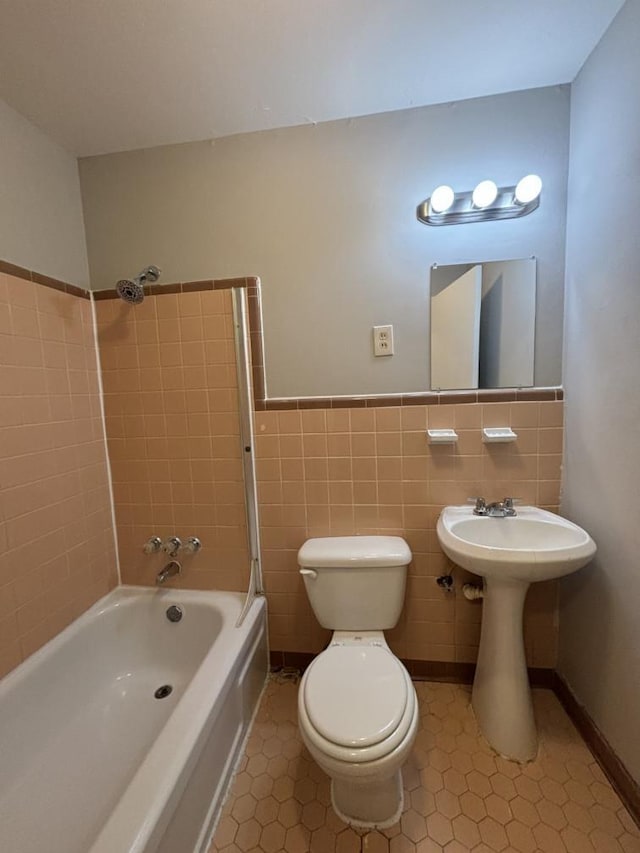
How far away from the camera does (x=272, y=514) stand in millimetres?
1575

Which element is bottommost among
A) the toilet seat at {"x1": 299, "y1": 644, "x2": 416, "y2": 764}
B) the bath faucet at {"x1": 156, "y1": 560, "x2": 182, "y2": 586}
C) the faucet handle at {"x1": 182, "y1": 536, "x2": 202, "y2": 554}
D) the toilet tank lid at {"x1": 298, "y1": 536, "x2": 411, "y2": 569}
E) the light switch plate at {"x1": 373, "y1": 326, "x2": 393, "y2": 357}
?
the toilet seat at {"x1": 299, "y1": 644, "x2": 416, "y2": 764}

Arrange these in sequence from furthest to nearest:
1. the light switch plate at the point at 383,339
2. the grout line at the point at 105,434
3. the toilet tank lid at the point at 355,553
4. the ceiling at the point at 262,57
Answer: the grout line at the point at 105,434 → the light switch plate at the point at 383,339 → the toilet tank lid at the point at 355,553 → the ceiling at the point at 262,57

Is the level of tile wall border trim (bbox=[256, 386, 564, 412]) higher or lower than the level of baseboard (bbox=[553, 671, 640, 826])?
higher

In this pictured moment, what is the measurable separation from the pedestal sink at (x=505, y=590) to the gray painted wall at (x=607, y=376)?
160mm

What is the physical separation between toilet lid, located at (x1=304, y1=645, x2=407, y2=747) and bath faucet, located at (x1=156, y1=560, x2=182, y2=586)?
0.80 meters

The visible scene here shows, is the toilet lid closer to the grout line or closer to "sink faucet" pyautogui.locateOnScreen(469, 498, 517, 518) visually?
"sink faucet" pyautogui.locateOnScreen(469, 498, 517, 518)

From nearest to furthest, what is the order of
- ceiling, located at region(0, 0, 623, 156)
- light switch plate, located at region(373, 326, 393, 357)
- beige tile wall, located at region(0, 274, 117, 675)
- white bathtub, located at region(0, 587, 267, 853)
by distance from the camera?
1. white bathtub, located at region(0, 587, 267, 853)
2. ceiling, located at region(0, 0, 623, 156)
3. beige tile wall, located at region(0, 274, 117, 675)
4. light switch plate, located at region(373, 326, 393, 357)

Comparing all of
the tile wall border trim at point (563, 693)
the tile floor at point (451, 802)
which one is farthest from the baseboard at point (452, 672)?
the tile floor at point (451, 802)

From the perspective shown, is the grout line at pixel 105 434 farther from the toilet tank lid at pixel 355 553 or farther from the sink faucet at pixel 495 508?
the sink faucet at pixel 495 508

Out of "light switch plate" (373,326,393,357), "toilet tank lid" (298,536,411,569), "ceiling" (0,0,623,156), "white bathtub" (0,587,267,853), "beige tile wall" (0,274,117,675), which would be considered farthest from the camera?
"light switch plate" (373,326,393,357)

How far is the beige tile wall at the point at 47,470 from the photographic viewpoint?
4.00 feet

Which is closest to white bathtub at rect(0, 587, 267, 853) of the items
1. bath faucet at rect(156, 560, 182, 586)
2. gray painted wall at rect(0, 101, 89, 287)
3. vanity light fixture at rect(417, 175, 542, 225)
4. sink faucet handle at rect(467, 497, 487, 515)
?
bath faucet at rect(156, 560, 182, 586)

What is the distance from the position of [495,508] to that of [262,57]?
175cm

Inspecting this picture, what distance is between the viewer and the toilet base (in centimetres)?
105
